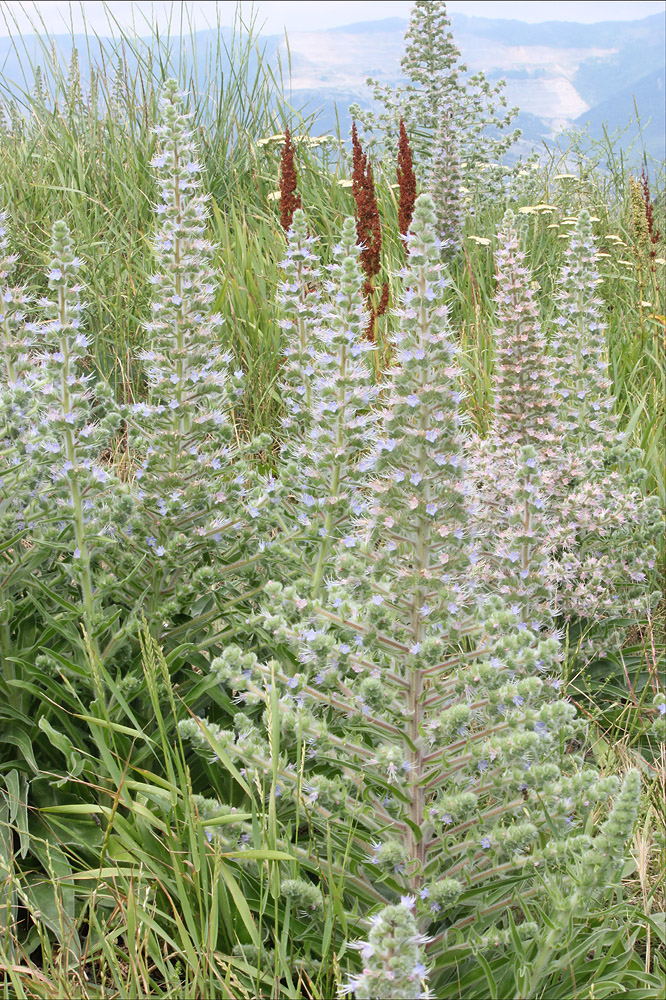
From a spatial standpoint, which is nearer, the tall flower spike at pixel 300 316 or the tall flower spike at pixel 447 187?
the tall flower spike at pixel 300 316

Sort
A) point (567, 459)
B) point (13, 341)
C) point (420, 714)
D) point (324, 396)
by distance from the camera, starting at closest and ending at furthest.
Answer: point (420, 714) → point (324, 396) → point (13, 341) → point (567, 459)

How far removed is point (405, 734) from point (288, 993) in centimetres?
62

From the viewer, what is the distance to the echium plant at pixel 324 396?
105 inches

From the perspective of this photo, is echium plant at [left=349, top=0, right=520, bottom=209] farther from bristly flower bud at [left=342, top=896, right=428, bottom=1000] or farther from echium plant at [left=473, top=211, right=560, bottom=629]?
bristly flower bud at [left=342, top=896, right=428, bottom=1000]

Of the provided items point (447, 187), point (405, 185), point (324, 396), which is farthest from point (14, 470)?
point (447, 187)

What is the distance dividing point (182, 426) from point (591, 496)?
176 centimetres

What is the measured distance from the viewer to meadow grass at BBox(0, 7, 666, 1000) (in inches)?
83.4

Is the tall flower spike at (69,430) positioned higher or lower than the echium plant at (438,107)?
lower

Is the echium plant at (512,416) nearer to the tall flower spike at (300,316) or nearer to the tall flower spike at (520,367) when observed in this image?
the tall flower spike at (520,367)

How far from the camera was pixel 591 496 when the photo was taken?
3.72 metres

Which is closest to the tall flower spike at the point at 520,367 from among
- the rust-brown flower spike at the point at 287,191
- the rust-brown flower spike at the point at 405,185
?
the rust-brown flower spike at the point at 405,185

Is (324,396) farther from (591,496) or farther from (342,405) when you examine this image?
(591,496)

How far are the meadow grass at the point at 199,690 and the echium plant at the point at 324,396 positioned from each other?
462mm

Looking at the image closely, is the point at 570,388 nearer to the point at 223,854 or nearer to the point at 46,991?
the point at 223,854
